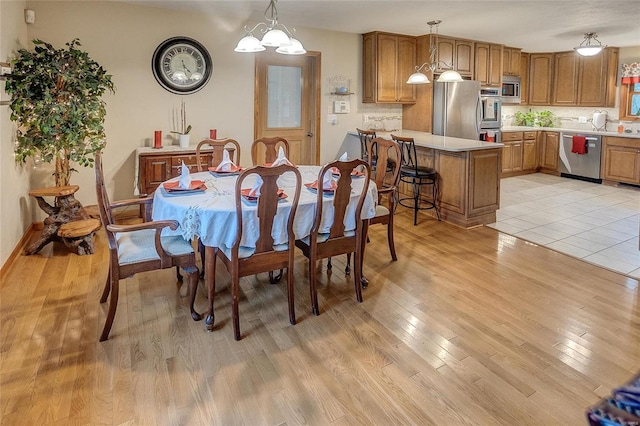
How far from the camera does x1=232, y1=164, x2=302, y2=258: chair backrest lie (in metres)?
2.30

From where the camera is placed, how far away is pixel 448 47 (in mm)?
6340

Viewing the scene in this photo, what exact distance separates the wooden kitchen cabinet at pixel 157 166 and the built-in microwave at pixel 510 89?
5.62 m

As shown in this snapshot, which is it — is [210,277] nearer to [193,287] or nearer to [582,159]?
[193,287]

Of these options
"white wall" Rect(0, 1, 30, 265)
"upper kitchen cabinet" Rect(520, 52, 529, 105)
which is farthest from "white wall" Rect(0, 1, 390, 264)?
"upper kitchen cabinet" Rect(520, 52, 529, 105)

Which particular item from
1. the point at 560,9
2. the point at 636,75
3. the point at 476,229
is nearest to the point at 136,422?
the point at 476,229

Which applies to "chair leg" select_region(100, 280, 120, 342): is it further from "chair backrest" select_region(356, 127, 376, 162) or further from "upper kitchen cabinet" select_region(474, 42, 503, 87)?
"upper kitchen cabinet" select_region(474, 42, 503, 87)

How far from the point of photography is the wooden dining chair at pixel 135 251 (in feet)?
7.90

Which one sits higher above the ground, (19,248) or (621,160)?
(621,160)

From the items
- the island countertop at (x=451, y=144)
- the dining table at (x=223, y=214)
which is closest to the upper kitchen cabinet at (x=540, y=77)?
the island countertop at (x=451, y=144)

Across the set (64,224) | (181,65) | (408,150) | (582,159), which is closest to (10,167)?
(64,224)

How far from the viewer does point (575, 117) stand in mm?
8148

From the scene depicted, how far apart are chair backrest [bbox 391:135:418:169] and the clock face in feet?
7.77

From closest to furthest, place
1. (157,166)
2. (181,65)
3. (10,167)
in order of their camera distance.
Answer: (10,167), (157,166), (181,65)

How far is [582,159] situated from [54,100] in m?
7.64
